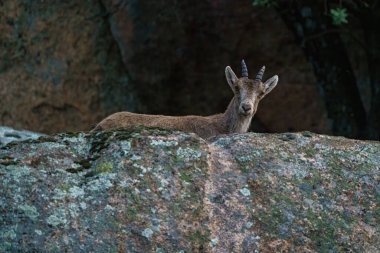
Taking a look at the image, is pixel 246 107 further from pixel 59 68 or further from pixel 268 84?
pixel 59 68

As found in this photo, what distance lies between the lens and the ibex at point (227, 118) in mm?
12617

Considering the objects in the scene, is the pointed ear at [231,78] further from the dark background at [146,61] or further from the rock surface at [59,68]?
the rock surface at [59,68]

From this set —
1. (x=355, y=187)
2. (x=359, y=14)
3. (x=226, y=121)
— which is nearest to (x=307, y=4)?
(x=359, y=14)

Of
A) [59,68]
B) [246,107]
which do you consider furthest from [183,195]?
[59,68]

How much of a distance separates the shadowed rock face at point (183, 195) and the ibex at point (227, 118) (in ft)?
16.2

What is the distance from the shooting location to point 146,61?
19312 millimetres

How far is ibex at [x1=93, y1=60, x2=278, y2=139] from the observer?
12.6m

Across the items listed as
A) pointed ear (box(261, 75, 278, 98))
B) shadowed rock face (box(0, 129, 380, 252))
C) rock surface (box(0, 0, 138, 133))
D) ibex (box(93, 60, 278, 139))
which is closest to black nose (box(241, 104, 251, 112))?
ibex (box(93, 60, 278, 139))

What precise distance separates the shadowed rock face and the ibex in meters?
4.94

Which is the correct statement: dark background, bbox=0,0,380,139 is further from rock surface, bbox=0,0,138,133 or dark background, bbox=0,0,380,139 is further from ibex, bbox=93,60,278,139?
ibex, bbox=93,60,278,139

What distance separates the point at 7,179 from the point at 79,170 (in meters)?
0.58

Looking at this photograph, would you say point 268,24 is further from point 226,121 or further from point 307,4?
point 226,121

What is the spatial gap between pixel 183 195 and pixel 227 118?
6.55 metres

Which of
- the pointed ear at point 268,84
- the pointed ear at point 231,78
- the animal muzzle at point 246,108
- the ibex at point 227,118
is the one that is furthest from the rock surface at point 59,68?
the animal muzzle at point 246,108
